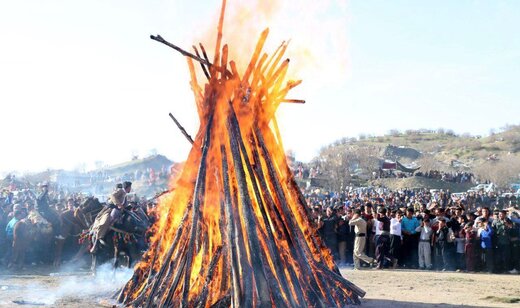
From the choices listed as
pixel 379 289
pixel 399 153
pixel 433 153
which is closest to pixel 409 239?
A: pixel 379 289

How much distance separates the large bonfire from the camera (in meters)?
8.84

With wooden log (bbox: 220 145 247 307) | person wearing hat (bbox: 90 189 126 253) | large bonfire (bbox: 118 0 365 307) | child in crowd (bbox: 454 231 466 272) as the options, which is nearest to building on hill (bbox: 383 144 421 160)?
child in crowd (bbox: 454 231 466 272)

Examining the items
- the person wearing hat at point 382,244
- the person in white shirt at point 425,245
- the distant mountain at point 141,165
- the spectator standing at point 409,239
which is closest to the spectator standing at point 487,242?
the person in white shirt at point 425,245

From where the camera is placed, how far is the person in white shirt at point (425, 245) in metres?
18.8

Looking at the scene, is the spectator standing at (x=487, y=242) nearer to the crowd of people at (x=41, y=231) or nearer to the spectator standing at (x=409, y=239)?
the spectator standing at (x=409, y=239)

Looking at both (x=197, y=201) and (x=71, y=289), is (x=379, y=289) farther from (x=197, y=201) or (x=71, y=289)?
(x=71, y=289)

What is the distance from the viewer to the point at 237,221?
904cm

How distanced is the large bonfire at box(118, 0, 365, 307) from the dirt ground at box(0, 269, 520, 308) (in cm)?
144

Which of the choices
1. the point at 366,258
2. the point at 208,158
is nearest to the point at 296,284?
the point at 208,158

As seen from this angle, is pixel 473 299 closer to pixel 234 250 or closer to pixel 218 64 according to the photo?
pixel 234 250

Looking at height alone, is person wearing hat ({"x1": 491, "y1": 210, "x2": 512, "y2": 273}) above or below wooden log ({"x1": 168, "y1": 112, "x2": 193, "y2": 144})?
below

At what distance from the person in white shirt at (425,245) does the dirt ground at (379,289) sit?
1800 millimetres

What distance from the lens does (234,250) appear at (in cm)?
877

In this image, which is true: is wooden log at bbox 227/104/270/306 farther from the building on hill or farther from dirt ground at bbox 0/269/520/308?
the building on hill
